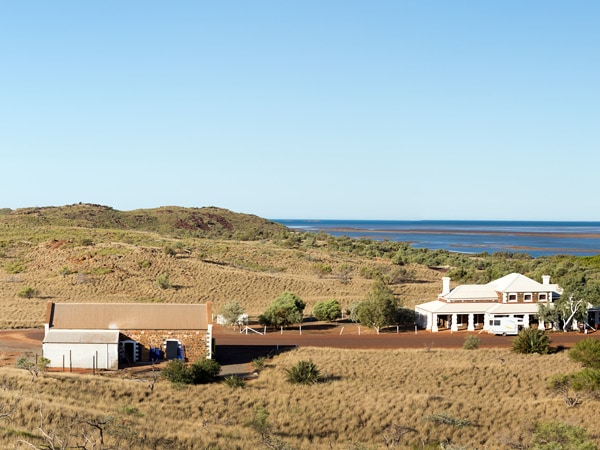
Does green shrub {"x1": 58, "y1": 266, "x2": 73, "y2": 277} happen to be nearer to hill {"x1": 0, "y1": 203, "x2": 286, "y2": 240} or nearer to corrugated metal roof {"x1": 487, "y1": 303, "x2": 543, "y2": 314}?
corrugated metal roof {"x1": 487, "y1": 303, "x2": 543, "y2": 314}

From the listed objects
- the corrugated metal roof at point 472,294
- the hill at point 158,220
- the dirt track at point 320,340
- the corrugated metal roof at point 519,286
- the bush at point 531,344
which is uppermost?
the hill at point 158,220

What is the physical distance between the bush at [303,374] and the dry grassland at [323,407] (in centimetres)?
66

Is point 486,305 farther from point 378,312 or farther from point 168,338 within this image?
point 168,338

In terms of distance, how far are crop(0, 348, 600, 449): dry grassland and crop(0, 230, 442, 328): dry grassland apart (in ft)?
73.3

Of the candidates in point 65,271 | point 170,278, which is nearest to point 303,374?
point 170,278

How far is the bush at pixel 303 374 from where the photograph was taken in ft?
101

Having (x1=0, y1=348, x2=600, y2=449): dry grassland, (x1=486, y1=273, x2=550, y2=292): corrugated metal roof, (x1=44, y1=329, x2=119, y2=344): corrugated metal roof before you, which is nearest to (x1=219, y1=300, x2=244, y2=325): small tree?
(x1=44, y1=329, x2=119, y2=344): corrugated metal roof

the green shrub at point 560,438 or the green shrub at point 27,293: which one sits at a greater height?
the green shrub at point 27,293

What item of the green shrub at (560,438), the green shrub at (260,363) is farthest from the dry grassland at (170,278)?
the green shrub at (560,438)

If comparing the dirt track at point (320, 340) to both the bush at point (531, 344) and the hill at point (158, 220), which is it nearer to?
the bush at point (531, 344)

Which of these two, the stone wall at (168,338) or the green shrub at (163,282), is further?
the green shrub at (163,282)

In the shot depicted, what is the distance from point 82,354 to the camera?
34281 millimetres

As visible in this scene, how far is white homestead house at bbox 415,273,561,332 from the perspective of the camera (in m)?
46.7

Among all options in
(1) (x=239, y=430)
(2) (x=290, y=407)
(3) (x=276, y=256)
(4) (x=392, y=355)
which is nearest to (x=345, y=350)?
(4) (x=392, y=355)
